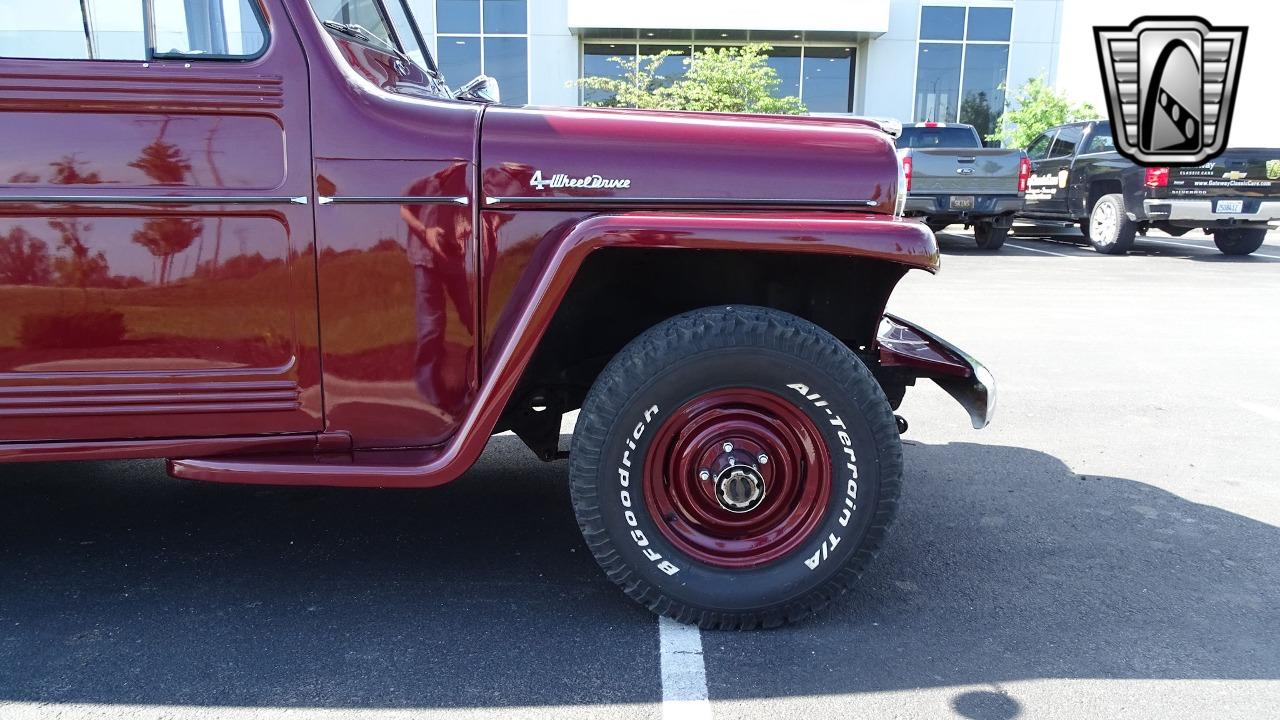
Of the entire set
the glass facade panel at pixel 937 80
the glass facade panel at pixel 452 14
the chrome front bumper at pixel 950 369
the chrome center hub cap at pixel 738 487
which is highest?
the glass facade panel at pixel 452 14

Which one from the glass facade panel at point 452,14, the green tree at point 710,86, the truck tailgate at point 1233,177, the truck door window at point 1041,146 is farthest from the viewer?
the glass facade panel at point 452,14

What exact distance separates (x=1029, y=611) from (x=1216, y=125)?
40.7ft

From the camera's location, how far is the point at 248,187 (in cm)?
243

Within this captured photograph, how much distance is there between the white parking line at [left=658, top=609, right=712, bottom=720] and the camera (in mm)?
2297

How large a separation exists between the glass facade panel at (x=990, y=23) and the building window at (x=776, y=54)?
9.43 feet

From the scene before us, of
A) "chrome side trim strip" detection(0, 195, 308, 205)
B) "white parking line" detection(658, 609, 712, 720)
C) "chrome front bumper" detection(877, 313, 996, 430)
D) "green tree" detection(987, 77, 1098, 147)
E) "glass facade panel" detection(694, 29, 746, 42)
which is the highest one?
"glass facade panel" detection(694, 29, 746, 42)

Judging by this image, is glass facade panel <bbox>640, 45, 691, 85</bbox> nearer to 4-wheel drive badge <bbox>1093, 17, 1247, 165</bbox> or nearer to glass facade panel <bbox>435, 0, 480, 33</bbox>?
glass facade panel <bbox>435, 0, 480, 33</bbox>

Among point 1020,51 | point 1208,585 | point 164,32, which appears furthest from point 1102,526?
point 1020,51

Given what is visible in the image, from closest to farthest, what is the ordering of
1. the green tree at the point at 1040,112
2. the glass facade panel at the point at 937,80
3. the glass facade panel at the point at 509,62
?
the green tree at the point at 1040,112, the glass facade panel at the point at 509,62, the glass facade panel at the point at 937,80

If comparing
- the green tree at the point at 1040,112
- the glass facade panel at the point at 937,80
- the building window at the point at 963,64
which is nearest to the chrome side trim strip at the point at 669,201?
the green tree at the point at 1040,112

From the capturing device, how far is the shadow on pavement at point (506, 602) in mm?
2418

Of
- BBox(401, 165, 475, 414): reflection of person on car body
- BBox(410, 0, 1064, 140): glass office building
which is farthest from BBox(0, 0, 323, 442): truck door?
BBox(410, 0, 1064, 140): glass office building

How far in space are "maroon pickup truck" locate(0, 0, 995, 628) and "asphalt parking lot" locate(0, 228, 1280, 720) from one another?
296mm

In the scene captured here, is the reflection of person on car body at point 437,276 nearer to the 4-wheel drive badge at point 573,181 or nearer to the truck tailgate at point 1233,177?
the 4-wheel drive badge at point 573,181
